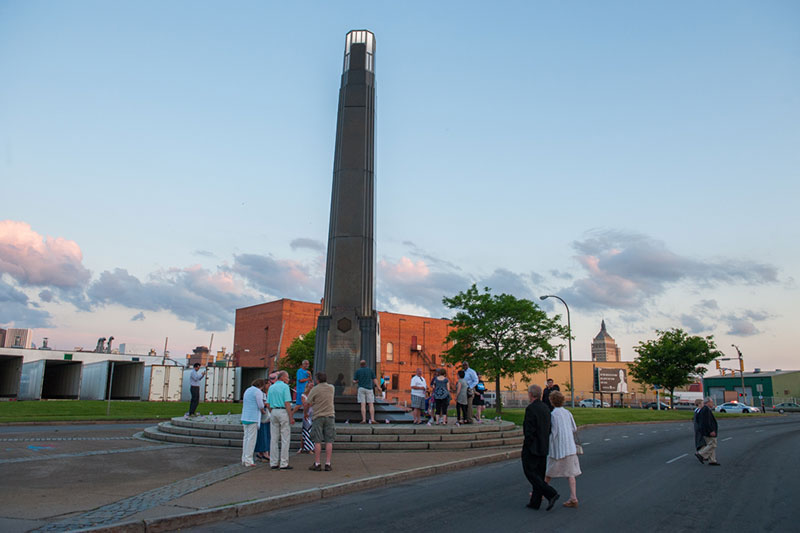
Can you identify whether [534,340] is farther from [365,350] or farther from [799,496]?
[799,496]

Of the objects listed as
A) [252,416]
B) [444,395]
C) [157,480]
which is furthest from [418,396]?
[157,480]

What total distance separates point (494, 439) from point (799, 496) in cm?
684

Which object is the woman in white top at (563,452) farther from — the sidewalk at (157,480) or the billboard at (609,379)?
the billboard at (609,379)

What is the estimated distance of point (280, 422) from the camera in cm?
971

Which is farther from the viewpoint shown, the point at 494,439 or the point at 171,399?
the point at 171,399

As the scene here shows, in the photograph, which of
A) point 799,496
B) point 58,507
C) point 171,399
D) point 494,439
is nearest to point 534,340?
point 494,439

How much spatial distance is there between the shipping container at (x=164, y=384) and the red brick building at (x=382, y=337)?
24.6 meters

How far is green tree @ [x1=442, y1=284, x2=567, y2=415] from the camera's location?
33.6 meters

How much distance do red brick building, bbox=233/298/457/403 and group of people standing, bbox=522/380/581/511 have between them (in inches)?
2132

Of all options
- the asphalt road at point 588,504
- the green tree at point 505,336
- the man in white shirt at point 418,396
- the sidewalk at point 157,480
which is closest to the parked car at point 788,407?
the green tree at point 505,336

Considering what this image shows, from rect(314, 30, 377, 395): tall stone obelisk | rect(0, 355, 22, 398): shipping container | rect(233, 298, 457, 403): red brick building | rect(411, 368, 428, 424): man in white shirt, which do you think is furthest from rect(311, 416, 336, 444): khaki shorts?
rect(233, 298, 457, 403): red brick building

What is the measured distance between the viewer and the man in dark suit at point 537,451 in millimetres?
7052

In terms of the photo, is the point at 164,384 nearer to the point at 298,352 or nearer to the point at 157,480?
the point at 298,352

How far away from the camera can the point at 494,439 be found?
14.2 meters
